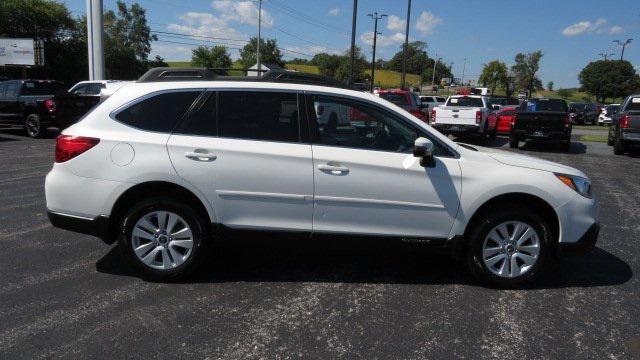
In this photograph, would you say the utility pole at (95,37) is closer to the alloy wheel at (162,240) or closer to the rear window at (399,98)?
the rear window at (399,98)

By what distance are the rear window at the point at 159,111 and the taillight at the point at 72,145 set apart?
0.32 m

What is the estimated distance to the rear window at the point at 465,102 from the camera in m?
19.4

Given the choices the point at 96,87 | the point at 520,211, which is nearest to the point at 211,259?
the point at 520,211

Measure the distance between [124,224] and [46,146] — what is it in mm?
11887

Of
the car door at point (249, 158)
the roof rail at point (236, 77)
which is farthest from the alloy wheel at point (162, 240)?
the roof rail at point (236, 77)

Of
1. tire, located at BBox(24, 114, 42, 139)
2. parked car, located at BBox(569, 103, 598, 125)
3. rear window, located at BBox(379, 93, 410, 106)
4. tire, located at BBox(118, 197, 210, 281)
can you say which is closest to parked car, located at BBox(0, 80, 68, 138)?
tire, located at BBox(24, 114, 42, 139)

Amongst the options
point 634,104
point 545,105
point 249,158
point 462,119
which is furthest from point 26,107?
point 634,104

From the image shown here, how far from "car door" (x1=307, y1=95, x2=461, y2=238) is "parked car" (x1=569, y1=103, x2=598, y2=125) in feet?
116

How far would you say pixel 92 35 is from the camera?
22406 millimetres

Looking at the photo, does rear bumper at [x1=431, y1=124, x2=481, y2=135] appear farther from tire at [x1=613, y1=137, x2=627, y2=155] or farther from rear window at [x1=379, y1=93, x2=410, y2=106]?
tire at [x1=613, y1=137, x2=627, y2=155]

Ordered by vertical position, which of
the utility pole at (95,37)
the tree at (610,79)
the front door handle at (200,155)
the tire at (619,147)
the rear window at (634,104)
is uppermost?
the tree at (610,79)

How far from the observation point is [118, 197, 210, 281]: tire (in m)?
4.38

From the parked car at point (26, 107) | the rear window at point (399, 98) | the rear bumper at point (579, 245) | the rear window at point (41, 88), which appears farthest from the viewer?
the rear window at point (399, 98)

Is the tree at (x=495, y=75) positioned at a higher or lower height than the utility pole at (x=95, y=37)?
higher
